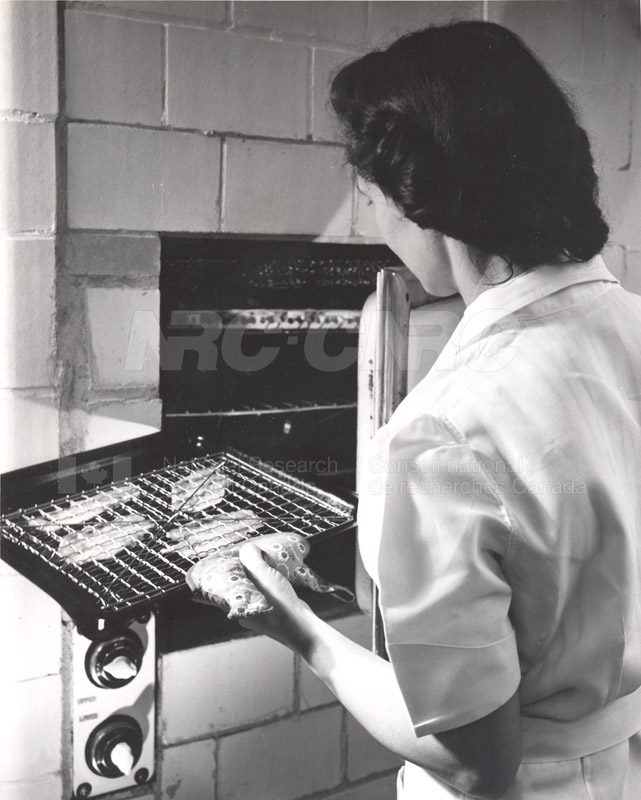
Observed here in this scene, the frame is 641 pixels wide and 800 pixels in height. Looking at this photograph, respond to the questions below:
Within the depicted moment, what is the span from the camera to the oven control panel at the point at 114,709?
1.10 meters

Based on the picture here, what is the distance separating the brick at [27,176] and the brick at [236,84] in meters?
0.20

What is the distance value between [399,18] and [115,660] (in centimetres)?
111

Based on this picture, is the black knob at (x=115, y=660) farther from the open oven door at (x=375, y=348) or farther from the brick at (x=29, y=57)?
the brick at (x=29, y=57)

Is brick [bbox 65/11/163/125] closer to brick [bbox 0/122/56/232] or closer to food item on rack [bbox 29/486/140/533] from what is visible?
brick [bbox 0/122/56/232]

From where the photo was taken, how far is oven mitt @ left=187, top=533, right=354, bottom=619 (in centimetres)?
87

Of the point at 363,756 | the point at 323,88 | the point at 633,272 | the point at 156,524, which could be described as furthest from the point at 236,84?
the point at 363,756

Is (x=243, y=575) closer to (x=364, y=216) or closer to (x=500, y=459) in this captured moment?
(x=500, y=459)

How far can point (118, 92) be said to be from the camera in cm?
110

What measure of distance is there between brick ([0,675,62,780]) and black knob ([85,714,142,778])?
0.05 meters

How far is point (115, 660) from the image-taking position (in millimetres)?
1135

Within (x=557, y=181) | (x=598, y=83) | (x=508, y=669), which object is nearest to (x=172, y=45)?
(x=557, y=181)

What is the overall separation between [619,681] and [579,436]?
245 millimetres

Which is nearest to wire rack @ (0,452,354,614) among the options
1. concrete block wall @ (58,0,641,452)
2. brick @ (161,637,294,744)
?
concrete block wall @ (58,0,641,452)

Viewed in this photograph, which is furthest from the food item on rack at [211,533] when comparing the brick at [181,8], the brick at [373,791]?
the brick at [181,8]
